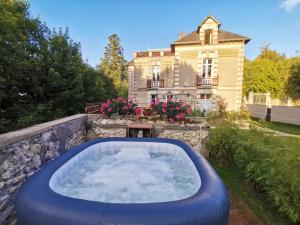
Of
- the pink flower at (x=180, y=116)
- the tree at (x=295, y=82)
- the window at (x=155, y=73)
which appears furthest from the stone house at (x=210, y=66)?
the pink flower at (x=180, y=116)

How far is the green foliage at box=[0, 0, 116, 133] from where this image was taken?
5445 millimetres

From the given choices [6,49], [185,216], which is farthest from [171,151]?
[6,49]

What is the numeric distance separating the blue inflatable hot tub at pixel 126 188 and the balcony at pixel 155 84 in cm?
1261

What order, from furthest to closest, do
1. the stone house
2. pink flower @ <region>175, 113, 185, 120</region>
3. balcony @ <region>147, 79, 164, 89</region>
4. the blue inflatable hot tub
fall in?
balcony @ <region>147, 79, 164, 89</region> → the stone house → pink flower @ <region>175, 113, 185, 120</region> → the blue inflatable hot tub

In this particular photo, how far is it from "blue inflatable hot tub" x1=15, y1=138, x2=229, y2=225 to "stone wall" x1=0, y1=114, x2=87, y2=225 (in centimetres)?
36

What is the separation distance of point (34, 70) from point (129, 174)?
19.0 ft

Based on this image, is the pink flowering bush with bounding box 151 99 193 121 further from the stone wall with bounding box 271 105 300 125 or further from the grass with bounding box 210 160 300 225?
the stone wall with bounding box 271 105 300 125

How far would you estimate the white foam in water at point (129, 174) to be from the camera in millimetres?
2510

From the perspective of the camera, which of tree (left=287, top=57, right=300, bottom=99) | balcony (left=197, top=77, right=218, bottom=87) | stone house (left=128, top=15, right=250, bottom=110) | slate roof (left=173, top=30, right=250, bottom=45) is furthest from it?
balcony (left=197, top=77, right=218, bottom=87)

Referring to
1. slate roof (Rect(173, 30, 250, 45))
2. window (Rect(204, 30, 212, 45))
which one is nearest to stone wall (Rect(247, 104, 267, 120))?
slate roof (Rect(173, 30, 250, 45))

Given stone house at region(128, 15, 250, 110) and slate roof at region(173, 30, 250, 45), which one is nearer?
slate roof at region(173, 30, 250, 45)

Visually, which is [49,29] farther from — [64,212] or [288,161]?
[288,161]

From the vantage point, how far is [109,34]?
31.7 meters

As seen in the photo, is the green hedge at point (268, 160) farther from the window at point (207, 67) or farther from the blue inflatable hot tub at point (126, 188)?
the window at point (207, 67)
